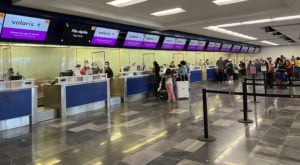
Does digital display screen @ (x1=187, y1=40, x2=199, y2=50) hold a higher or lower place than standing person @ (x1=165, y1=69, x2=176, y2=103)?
higher

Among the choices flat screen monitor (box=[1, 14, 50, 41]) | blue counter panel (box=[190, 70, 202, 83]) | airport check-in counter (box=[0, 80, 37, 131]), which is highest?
flat screen monitor (box=[1, 14, 50, 41])

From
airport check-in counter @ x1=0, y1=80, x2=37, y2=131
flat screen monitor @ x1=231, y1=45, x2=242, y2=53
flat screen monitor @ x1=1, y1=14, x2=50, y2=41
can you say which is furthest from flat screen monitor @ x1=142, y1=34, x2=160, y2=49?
flat screen monitor @ x1=231, y1=45, x2=242, y2=53

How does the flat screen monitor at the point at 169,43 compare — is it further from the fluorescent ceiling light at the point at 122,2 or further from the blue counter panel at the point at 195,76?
the fluorescent ceiling light at the point at 122,2

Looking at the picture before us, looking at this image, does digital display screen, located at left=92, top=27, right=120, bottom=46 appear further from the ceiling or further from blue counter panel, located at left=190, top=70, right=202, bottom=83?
blue counter panel, located at left=190, top=70, right=202, bottom=83

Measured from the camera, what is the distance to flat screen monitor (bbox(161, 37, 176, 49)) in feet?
39.9

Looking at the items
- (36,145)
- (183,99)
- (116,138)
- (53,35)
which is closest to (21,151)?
(36,145)

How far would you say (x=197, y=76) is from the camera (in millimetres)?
15469

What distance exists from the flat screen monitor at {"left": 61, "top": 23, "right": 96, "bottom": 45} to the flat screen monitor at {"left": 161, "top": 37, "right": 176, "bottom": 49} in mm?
4573

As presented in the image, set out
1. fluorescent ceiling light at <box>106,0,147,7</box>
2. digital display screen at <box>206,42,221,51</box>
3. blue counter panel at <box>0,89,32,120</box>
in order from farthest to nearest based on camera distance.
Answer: digital display screen at <box>206,42,221,51</box>
fluorescent ceiling light at <box>106,0,147,7</box>
blue counter panel at <box>0,89,32,120</box>

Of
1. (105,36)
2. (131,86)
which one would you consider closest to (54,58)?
(105,36)

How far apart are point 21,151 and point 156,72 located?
703 cm

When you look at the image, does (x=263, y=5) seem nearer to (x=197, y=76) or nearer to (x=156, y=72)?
(x=156, y=72)

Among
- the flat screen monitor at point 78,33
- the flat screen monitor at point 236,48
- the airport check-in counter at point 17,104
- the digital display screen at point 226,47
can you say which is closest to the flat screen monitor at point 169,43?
the flat screen monitor at point 78,33

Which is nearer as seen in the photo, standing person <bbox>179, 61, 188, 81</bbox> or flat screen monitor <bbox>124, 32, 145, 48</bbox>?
standing person <bbox>179, 61, 188, 81</bbox>
